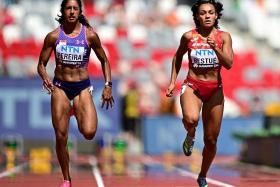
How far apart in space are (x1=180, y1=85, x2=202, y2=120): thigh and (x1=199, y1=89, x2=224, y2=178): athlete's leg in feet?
0.45

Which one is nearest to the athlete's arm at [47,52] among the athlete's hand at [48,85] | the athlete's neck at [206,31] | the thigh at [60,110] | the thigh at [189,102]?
the athlete's hand at [48,85]

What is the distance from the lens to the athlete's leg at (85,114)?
33.2 feet

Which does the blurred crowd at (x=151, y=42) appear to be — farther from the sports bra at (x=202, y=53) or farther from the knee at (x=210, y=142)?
the sports bra at (x=202, y=53)

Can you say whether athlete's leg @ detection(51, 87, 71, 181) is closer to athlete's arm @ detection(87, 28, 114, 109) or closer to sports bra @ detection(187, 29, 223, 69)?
athlete's arm @ detection(87, 28, 114, 109)

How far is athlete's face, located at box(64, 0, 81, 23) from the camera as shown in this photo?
32.9 ft

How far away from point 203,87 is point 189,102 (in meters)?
0.24

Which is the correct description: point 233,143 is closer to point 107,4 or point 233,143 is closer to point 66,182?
point 107,4

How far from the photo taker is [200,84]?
10242 mm

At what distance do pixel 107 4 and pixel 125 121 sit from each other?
9516 mm

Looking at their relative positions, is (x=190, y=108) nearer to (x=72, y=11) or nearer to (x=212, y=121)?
(x=212, y=121)

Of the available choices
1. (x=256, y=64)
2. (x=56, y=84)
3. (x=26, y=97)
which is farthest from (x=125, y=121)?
(x=56, y=84)

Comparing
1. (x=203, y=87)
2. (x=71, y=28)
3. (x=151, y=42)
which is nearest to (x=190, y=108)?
(x=203, y=87)

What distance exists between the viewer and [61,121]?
10172mm

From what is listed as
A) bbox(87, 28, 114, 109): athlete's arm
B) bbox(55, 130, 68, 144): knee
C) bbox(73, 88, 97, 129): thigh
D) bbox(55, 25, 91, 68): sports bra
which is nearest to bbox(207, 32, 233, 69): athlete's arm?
bbox(87, 28, 114, 109): athlete's arm
